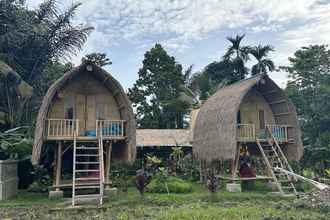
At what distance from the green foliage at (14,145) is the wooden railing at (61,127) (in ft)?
5.02

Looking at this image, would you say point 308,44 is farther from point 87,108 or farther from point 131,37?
point 87,108

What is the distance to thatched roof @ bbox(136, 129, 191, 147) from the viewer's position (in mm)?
16953

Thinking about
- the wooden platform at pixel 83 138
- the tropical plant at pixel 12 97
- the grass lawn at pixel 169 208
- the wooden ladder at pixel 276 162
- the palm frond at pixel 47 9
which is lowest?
the grass lawn at pixel 169 208

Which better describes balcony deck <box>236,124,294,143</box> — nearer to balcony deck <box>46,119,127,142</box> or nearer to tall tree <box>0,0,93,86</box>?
balcony deck <box>46,119,127,142</box>

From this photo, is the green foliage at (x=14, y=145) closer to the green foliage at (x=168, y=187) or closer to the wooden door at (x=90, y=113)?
the wooden door at (x=90, y=113)

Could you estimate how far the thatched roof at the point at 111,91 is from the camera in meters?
10.4

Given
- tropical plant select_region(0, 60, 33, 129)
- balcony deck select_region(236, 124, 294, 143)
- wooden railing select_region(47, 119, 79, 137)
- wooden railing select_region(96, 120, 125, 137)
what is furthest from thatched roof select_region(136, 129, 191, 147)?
tropical plant select_region(0, 60, 33, 129)

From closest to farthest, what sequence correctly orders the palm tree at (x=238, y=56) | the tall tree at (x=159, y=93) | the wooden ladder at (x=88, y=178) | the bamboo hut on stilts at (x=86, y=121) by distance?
1. the wooden ladder at (x=88, y=178)
2. the bamboo hut on stilts at (x=86, y=121)
3. the palm tree at (x=238, y=56)
4. the tall tree at (x=159, y=93)

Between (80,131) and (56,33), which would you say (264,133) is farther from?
(56,33)

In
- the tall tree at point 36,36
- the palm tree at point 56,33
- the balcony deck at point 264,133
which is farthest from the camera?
the palm tree at point 56,33

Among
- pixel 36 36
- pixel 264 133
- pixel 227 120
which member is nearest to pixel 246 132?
pixel 264 133

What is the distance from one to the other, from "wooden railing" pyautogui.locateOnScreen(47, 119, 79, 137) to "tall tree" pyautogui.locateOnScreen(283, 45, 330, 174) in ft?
45.3

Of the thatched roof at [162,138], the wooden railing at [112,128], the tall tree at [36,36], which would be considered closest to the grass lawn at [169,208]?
the wooden railing at [112,128]

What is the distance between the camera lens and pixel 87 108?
12.2 m
